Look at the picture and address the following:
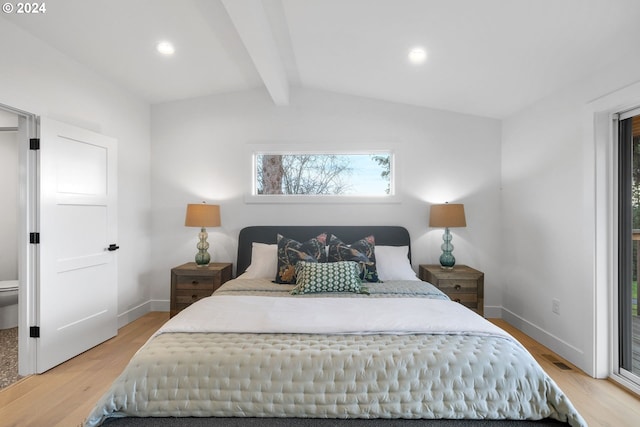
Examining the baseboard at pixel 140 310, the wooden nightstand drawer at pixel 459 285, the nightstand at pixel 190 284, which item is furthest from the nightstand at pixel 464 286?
the baseboard at pixel 140 310

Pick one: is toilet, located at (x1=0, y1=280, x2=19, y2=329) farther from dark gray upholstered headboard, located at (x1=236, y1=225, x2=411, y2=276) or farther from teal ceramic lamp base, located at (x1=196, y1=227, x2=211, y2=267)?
dark gray upholstered headboard, located at (x1=236, y1=225, x2=411, y2=276)

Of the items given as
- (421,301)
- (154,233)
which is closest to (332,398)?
(421,301)

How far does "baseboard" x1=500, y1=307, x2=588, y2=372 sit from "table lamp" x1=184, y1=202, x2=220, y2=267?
11.1 feet

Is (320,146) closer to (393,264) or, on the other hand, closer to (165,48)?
(393,264)

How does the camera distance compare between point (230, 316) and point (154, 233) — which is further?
point (154, 233)

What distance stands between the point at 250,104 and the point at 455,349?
11.2 feet

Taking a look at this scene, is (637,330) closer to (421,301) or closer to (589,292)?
(589,292)

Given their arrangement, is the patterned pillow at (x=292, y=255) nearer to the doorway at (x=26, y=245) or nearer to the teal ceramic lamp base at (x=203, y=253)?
the teal ceramic lamp base at (x=203, y=253)

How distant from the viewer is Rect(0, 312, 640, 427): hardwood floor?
2.01 metres

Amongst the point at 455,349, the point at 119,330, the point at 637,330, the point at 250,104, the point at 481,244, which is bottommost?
the point at 119,330

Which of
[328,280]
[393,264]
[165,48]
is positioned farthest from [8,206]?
[393,264]

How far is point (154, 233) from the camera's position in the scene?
4.01 metres

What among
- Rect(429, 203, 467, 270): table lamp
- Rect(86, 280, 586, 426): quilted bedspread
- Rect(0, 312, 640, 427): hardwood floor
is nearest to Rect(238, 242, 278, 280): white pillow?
Rect(0, 312, 640, 427): hardwood floor

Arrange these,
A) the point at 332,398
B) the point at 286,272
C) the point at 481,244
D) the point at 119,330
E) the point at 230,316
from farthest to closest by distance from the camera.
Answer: the point at 481,244
the point at 119,330
the point at 286,272
the point at 230,316
the point at 332,398
